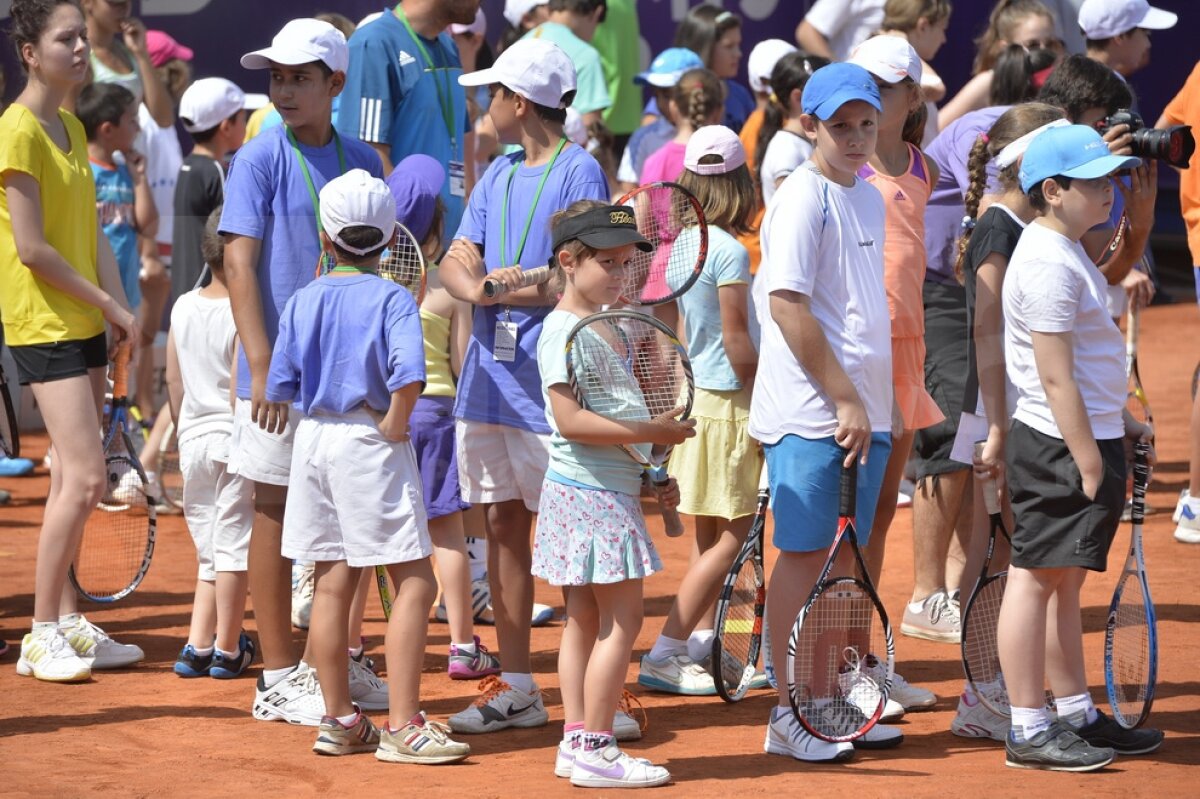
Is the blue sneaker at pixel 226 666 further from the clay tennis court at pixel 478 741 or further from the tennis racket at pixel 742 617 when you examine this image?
the tennis racket at pixel 742 617

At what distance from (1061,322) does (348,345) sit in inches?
80.2

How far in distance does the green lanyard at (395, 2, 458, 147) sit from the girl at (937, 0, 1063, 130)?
325cm

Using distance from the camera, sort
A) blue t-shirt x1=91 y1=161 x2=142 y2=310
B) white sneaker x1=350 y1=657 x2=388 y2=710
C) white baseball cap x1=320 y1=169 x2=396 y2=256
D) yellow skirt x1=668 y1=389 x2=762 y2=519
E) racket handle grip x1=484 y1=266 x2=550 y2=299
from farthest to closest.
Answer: blue t-shirt x1=91 y1=161 x2=142 y2=310 → yellow skirt x1=668 y1=389 x2=762 y2=519 → white sneaker x1=350 y1=657 x2=388 y2=710 → racket handle grip x1=484 y1=266 x2=550 y2=299 → white baseball cap x1=320 y1=169 x2=396 y2=256

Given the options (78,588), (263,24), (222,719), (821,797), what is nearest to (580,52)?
(263,24)

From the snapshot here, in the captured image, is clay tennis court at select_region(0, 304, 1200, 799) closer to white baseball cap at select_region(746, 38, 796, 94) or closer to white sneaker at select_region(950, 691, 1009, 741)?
white sneaker at select_region(950, 691, 1009, 741)

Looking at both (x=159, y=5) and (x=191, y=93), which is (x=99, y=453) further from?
(x=159, y=5)

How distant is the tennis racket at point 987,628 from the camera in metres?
5.20

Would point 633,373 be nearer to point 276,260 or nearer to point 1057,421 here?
point 1057,421

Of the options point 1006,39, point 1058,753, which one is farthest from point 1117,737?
point 1006,39

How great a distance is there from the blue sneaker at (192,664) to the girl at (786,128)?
3160 mm

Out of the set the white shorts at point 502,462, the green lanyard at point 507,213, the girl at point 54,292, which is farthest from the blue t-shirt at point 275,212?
the girl at point 54,292

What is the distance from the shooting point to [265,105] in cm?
977

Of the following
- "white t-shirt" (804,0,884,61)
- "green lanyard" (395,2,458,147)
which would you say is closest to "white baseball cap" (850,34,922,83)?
"green lanyard" (395,2,458,147)

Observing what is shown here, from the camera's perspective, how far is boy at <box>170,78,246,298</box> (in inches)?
342
